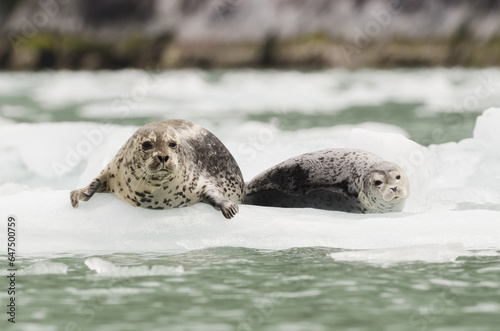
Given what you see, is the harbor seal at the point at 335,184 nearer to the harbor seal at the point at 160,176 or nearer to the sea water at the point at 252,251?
the sea water at the point at 252,251

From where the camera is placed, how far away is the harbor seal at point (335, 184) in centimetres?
620

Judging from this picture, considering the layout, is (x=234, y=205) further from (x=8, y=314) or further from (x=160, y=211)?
(x=8, y=314)

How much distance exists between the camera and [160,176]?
5664 millimetres

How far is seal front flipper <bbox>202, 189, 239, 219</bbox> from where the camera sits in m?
5.57

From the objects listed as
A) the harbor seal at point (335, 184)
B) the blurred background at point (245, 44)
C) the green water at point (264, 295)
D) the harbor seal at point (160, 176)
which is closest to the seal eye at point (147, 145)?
the harbor seal at point (160, 176)

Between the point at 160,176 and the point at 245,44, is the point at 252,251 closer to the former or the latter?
the point at 160,176

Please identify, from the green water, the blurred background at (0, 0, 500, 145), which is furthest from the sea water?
the blurred background at (0, 0, 500, 145)

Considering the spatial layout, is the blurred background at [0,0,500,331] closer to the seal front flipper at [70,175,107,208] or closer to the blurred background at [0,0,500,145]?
the seal front flipper at [70,175,107,208]

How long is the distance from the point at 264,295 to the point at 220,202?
1479mm

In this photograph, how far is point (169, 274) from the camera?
466 centimetres

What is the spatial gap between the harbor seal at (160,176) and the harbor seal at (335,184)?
1.61 ft

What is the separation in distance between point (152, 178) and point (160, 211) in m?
0.22

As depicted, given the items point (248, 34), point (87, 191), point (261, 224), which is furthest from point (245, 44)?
point (261, 224)

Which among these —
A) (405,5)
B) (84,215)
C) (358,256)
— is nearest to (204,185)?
(84,215)
